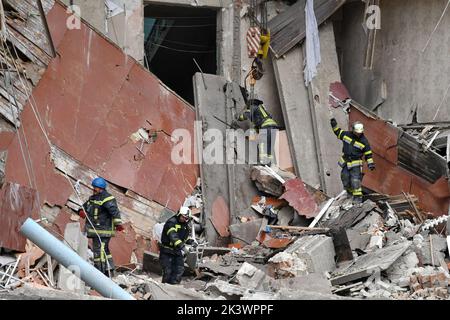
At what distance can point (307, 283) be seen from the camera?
12398 mm

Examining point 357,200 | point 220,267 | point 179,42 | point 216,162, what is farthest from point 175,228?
point 179,42

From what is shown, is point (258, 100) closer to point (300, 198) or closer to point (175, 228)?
point (300, 198)

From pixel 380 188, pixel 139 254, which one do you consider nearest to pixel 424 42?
pixel 380 188

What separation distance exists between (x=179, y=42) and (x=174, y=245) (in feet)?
29.3

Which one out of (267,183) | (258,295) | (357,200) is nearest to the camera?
(258,295)

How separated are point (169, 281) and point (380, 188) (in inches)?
216

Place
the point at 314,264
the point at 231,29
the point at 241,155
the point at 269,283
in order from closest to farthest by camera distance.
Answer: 1. the point at 269,283
2. the point at 314,264
3. the point at 241,155
4. the point at 231,29

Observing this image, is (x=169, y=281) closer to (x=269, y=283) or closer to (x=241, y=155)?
(x=269, y=283)

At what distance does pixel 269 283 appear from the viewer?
12586 millimetres

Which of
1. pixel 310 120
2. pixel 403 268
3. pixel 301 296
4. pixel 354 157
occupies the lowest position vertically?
pixel 301 296

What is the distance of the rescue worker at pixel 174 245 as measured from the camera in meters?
12.8

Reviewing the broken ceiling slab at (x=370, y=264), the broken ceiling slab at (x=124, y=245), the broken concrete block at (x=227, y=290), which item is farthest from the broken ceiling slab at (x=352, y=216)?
the broken concrete block at (x=227, y=290)

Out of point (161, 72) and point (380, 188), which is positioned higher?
point (161, 72)

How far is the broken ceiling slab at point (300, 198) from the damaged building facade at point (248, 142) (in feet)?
0.08
